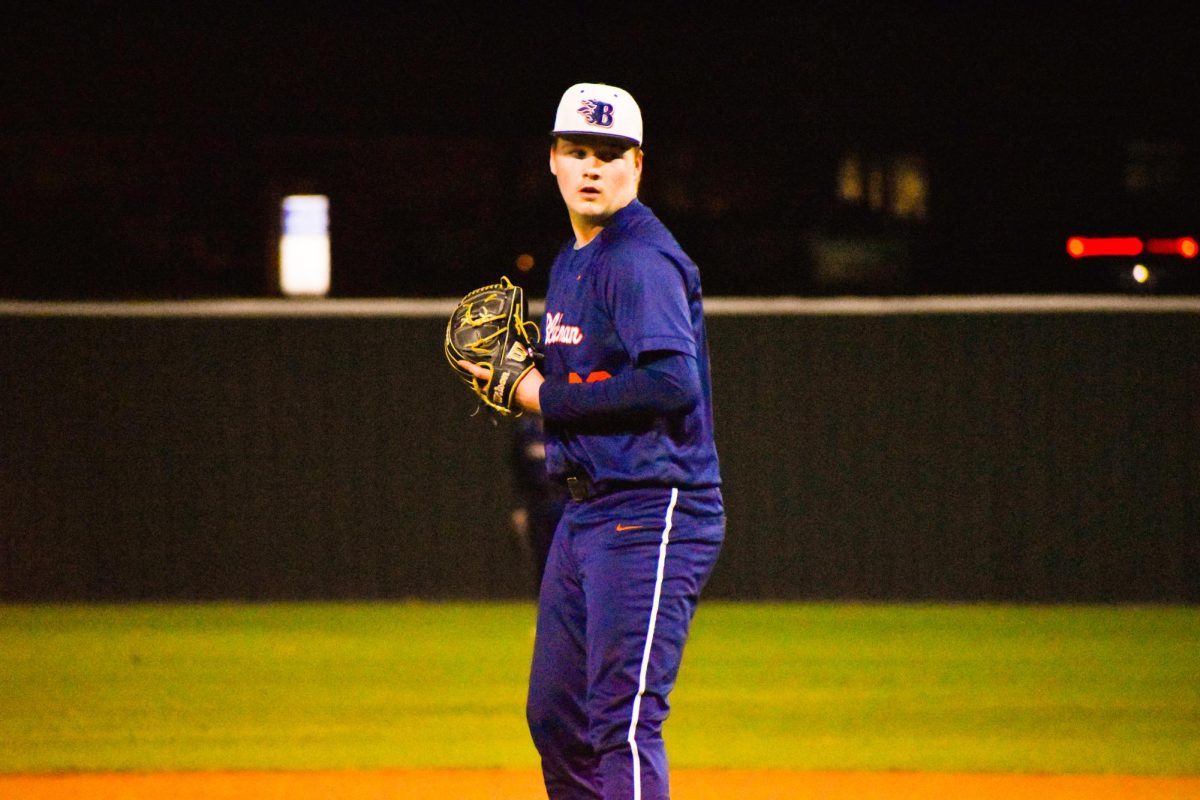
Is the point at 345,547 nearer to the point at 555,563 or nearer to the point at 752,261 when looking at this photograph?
the point at 555,563

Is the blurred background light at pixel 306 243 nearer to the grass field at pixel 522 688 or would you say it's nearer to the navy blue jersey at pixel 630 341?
the grass field at pixel 522 688

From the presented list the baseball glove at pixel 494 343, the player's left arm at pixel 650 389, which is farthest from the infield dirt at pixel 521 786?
the player's left arm at pixel 650 389

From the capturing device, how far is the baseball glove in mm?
3787

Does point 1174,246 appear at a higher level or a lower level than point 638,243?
higher

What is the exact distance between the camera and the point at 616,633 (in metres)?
3.44

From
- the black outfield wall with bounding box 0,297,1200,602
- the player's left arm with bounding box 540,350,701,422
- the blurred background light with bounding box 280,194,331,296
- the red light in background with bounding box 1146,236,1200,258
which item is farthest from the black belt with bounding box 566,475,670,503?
the red light in background with bounding box 1146,236,1200,258

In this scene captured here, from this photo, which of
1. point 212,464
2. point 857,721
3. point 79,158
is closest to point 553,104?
point 79,158

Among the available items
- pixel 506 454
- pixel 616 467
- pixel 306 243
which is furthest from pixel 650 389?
pixel 306 243

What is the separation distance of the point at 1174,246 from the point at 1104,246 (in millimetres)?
900

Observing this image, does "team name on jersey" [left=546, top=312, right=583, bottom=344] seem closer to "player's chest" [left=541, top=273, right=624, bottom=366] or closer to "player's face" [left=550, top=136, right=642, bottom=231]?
"player's chest" [left=541, top=273, right=624, bottom=366]

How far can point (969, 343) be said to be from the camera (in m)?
9.98

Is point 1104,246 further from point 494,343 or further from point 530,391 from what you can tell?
point 530,391

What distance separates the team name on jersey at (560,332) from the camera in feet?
12.0

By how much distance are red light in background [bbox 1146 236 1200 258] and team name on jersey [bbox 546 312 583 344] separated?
18.5 meters
